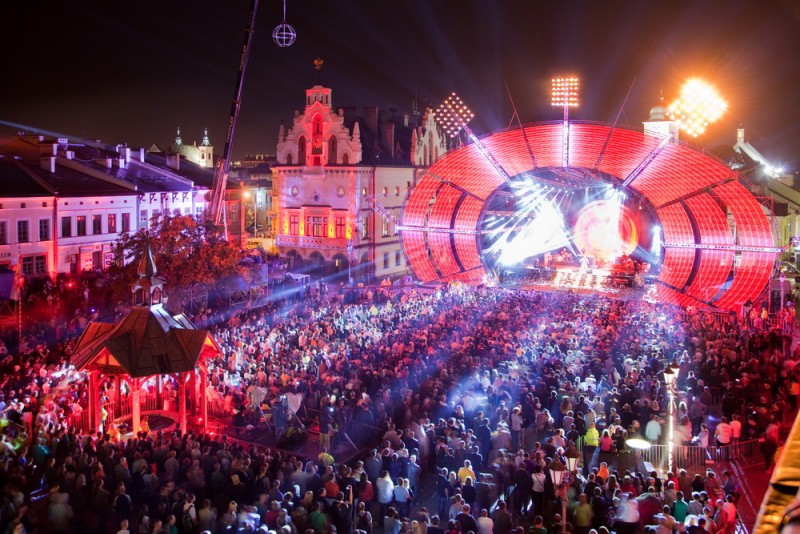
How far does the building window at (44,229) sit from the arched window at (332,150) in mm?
22389

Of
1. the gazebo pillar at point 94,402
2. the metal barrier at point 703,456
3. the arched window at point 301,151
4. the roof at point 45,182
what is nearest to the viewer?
the metal barrier at point 703,456

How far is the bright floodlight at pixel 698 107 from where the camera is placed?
34.0 metres

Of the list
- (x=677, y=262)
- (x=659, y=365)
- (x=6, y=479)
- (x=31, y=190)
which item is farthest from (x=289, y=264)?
(x=6, y=479)

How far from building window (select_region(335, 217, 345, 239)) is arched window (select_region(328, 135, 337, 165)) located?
4473 mm

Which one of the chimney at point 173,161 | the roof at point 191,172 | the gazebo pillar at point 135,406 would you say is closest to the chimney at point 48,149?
the roof at point 191,172

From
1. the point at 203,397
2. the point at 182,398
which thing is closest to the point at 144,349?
the point at 182,398

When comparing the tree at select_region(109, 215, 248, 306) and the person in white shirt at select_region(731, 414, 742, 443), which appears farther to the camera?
the tree at select_region(109, 215, 248, 306)

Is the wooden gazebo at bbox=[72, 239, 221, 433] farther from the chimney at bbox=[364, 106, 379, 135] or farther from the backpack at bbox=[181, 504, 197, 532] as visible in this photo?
the chimney at bbox=[364, 106, 379, 135]

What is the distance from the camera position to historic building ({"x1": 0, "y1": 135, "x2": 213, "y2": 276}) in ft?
126

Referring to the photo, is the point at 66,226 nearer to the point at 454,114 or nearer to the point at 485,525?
the point at 454,114

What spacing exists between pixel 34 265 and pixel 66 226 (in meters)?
3.18

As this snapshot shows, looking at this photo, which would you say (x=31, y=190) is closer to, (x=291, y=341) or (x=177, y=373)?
(x=291, y=341)

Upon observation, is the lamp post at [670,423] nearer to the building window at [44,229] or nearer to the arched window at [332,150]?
the building window at [44,229]

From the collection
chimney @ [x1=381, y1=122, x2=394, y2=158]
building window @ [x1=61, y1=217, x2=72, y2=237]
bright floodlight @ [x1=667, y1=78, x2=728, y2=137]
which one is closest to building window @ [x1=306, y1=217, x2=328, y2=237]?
chimney @ [x1=381, y1=122, x2=394, y2=158]
